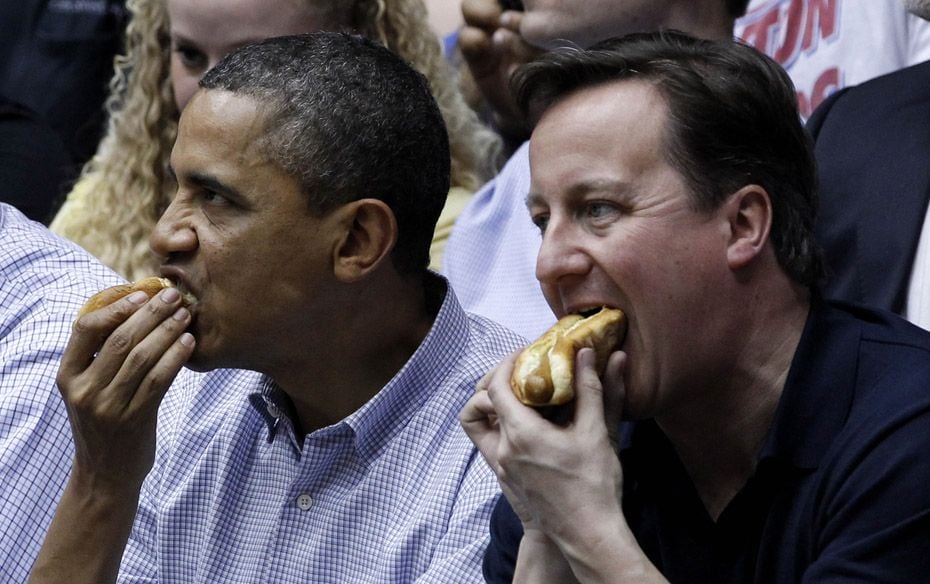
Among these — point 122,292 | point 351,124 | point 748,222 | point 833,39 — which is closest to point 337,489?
point 122,292

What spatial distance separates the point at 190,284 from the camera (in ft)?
9.67

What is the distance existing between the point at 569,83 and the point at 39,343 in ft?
4.46

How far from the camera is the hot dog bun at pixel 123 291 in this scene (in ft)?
9.77

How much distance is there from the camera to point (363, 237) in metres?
3.03

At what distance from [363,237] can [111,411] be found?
558 millimetres

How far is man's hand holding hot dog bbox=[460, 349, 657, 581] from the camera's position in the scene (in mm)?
2381

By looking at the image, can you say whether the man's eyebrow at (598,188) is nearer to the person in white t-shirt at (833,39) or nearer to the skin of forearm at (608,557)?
the skin of forearm at (608,557)

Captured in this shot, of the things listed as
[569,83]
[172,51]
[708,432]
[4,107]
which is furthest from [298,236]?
[4,107]

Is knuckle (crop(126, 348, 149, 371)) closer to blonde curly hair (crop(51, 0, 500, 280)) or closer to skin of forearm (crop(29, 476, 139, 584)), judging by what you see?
skin of forearm (crop(29, 476, 139, 584))

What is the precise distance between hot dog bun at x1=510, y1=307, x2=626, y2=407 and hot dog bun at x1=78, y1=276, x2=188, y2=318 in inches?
31.0

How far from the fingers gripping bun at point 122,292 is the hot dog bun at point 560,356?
2.59ft

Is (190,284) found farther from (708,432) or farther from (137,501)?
(708,432)

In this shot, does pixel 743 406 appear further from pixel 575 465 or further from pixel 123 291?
pixel 123 291

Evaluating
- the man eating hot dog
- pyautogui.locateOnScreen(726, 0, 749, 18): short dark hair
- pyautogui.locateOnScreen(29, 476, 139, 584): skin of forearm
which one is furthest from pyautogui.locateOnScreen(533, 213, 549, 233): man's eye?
pyautogui.locateOnScreen(726, 0, 749, 18): short dark hair
